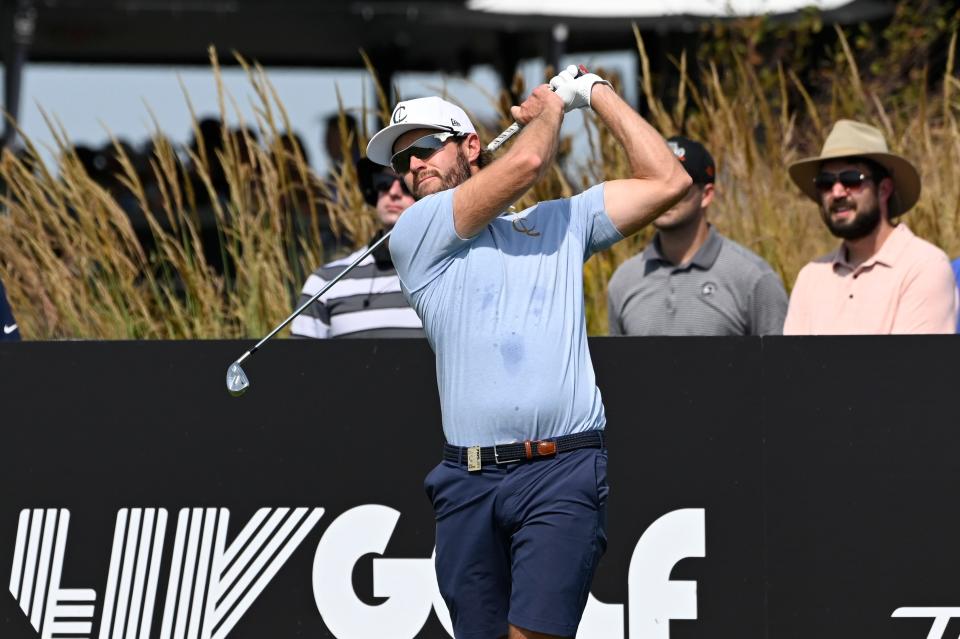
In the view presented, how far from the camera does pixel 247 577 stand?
5.24 metres

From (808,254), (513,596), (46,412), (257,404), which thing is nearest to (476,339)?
(513,596)

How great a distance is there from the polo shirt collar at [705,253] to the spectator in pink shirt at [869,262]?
0.33 m

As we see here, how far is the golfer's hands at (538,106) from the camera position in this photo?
14.1 ft

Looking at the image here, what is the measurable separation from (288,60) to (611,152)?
6256 mm

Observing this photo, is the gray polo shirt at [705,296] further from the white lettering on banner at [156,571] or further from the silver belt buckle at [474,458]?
the silver belt buckle at [474,458]

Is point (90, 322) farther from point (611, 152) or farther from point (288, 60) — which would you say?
point (288, 60)

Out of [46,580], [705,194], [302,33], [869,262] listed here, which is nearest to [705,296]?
[705,194]

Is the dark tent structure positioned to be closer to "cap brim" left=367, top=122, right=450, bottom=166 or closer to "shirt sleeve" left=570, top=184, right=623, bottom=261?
"cap brim" left=367, top=122, right=450, bottom=166

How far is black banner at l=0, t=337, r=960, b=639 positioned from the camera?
518 centimetres

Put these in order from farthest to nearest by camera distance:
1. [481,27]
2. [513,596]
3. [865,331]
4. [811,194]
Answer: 1. [481,27]
2. [811,194]
3. [865,331]
4. [513,596]

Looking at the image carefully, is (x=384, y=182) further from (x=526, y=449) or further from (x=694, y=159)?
(x=526, y=449)

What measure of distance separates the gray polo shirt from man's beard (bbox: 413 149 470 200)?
1.58 meters

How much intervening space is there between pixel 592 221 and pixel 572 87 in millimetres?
377

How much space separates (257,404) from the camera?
17.4ft
